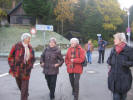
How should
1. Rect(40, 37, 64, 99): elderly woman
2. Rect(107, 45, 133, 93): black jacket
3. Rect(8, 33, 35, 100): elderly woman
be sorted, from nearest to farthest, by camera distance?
Rect(107, 45, 133, 93): black jacket < Rect(8, 33, 35, 100): elderly woman < Rect(40, 37, 64, 99): elderly woman

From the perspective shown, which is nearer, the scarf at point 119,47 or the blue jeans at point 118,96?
the scarf at point 119,47

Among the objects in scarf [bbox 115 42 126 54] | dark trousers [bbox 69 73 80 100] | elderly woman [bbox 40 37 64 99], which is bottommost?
dark trousers [bbox 69 73 80 100]

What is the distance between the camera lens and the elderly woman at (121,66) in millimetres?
3932

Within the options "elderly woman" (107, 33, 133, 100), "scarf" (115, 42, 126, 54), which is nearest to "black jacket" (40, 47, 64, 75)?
"elderly woman" (107, 33, 133, 100)

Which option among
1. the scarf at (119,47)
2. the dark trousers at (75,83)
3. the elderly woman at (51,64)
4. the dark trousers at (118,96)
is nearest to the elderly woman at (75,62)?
the dark trousers at (75,83)

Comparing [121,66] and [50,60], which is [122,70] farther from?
[50,60]

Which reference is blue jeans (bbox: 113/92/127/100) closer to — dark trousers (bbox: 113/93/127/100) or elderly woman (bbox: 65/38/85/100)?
dark trousers (bbox: 113/93/127/100)

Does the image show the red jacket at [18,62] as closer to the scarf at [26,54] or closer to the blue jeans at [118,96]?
the scarf at [26,54]

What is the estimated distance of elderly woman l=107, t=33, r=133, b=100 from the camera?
3.93 metres

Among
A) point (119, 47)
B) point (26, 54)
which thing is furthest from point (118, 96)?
point (26, 54)

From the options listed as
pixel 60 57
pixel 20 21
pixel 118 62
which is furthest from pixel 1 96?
pixel 20 21

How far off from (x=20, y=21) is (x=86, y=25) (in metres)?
15.8

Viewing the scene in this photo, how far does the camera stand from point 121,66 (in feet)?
13.0

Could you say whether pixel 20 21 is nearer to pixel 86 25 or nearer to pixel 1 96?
pixel 86 25
